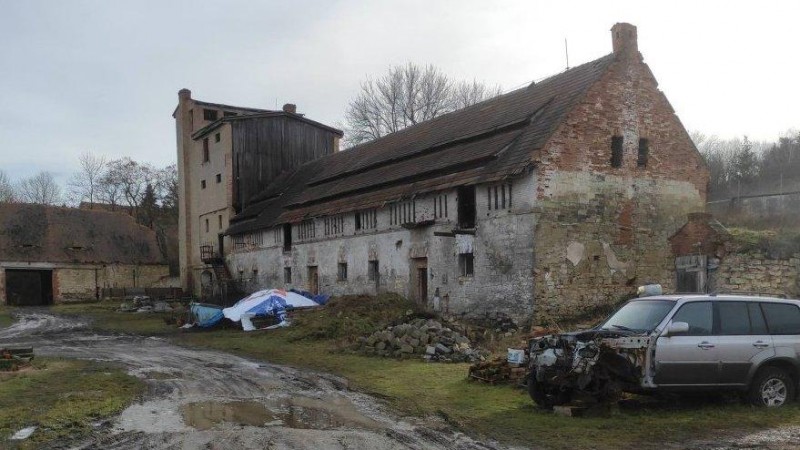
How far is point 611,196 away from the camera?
66.9 feet

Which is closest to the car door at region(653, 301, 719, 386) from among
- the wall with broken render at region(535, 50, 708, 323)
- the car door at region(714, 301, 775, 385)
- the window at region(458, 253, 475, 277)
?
the car door at region(714, 301, 775, 385)

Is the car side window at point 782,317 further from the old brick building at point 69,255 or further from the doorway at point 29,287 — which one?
the doorway at point 29,287

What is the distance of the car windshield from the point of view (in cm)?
944

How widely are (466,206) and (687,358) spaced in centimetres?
1319

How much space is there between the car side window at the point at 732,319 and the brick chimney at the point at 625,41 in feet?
43.8

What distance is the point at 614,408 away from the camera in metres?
9.12

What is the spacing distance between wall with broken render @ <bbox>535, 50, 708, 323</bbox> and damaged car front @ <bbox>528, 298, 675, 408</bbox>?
9175 mm

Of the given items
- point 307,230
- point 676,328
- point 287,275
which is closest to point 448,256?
point 307,230

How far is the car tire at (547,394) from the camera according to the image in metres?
9.34

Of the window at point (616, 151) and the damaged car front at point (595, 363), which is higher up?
the window at point (616, 151)

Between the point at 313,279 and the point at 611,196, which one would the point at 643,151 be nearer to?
the point at 611,196

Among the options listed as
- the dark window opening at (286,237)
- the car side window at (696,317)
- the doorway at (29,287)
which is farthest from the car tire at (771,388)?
the doorway at (29,287)

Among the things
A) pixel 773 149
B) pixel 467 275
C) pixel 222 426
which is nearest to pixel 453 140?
pixel 467 275

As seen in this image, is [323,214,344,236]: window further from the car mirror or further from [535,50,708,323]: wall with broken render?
the car mirror
